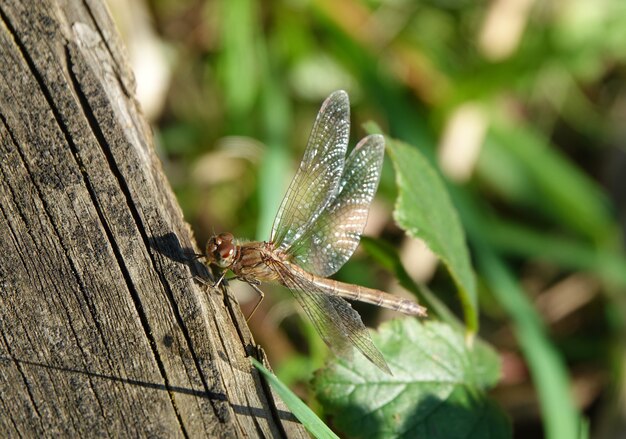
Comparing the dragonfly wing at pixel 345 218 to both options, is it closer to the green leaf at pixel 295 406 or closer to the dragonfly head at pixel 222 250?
the dragonfly head at pixel 222 250

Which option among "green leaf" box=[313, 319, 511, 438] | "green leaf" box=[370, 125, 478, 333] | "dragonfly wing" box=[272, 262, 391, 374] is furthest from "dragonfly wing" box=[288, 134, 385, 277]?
"green leaf" box=[313, 319, 511, 438]

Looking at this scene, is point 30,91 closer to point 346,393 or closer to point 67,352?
point 67,352

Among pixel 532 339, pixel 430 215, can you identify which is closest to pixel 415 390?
pixel 430 215

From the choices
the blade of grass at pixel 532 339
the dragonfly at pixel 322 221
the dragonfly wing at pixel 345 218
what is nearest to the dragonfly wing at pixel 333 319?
the dragonfly at pixel 322 221

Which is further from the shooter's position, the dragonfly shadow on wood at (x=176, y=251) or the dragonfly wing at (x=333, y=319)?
the dragonfly wing at (x=333, y=319)

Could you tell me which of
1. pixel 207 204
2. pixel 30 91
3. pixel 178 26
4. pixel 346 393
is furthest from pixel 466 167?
pixel 30 91

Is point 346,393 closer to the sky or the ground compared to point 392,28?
closer to the ground
